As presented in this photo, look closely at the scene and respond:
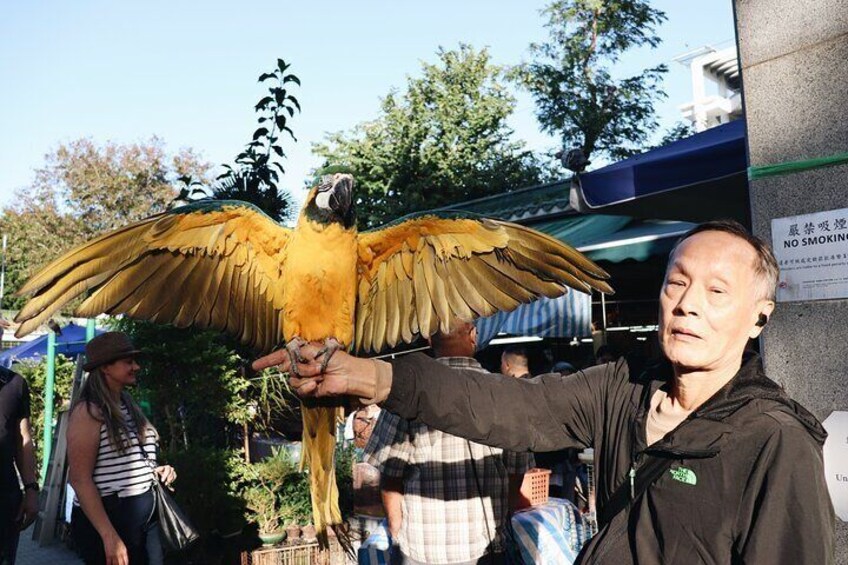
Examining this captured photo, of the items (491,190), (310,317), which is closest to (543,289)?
(310,317)

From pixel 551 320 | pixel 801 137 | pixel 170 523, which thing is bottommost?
pixel 170 523

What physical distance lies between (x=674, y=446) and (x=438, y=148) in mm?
19870

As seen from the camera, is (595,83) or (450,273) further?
(595,83)

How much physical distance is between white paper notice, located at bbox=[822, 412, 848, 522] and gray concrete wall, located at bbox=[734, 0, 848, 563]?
0.04m

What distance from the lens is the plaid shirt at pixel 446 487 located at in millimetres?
3336

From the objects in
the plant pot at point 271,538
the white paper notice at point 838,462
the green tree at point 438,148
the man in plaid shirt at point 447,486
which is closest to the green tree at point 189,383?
the plant pot at point 271,538

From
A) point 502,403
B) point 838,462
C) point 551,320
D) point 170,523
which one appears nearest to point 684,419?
point 502,403

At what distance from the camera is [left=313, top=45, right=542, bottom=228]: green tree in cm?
2059

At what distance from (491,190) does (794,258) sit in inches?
739

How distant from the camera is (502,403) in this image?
1.87 metres

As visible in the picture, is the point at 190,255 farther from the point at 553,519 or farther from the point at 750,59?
the point at 553,519

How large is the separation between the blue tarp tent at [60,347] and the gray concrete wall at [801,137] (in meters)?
Result: 13.0

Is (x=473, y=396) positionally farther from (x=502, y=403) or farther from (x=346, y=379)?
(x=346, y=379)

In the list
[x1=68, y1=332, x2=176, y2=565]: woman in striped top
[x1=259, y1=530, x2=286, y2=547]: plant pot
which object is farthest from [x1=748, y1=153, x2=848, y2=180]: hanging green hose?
[x1=259, y1=530, x2=286, y2=547]: plant pot
